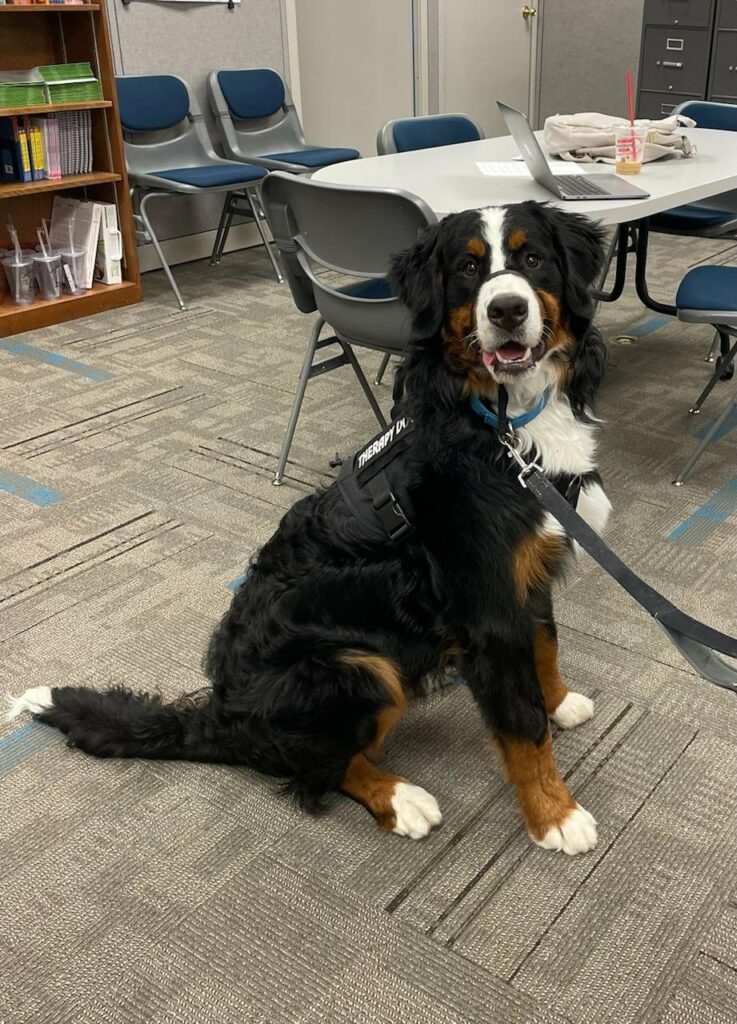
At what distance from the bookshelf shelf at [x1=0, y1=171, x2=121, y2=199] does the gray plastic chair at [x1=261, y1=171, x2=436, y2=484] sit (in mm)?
2003

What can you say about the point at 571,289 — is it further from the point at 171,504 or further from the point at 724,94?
the point at 724,94

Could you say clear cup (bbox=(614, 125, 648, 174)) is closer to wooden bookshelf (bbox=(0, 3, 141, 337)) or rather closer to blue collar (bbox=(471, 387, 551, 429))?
blue collar (bbox=(471, 387, 551, 429))

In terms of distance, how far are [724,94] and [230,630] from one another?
592cm

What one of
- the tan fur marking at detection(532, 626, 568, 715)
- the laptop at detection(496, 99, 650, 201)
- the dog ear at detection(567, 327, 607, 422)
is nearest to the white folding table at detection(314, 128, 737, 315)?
the laptop at detection(496, 99, 650, 201)

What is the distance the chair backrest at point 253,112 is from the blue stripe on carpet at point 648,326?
2403 millimetres

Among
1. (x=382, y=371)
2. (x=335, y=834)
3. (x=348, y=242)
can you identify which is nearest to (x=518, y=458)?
(x=335, y=834)

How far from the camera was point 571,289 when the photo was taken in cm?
149

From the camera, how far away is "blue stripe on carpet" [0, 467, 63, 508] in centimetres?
271

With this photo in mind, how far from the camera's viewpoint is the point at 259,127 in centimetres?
518

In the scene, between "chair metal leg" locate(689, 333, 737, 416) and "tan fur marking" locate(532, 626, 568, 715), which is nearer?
"tan fur marking" locate(532, 626, 568, 715)

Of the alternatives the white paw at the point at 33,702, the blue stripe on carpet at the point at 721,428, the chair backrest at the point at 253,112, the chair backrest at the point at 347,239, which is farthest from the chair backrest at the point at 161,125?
the white paw at the point at 33,702

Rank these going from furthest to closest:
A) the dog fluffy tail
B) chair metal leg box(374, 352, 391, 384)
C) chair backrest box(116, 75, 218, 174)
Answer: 1. chair backrest box(116, 75, 218, 174)
2. chair metal leg box(374, 352, 391, 384)
3. the dog fluffy tail

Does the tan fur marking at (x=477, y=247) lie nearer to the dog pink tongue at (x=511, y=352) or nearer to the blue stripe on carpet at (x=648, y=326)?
the dog pink tongue at (x=511, y=352)

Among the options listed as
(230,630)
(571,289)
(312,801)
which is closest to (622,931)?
(312,801)
